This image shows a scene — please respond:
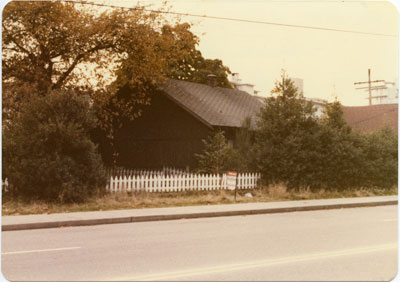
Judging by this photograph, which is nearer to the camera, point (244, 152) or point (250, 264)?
point (250, 264)

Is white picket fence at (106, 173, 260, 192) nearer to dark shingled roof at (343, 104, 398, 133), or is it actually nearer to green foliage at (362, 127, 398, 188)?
green foliage at (362, 127, 398, 188)

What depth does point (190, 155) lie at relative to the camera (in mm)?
25125

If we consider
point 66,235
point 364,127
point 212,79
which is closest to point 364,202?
point 66,235

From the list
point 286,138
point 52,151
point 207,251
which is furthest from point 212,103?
point 207,251

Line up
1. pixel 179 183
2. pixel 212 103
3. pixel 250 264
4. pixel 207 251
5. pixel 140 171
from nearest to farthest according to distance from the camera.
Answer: pixel 250 264
pixel 207 251
pixel 179 183
pixel 140 171
pixel 212 103

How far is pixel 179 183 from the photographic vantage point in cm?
1906

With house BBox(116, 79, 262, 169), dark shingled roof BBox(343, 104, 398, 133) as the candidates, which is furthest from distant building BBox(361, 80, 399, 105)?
house BBox(116, 79, 262, 169)

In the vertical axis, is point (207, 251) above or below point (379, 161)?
below

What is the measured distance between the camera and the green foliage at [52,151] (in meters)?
14.6

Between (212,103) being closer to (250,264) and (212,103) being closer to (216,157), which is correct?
(216,157)

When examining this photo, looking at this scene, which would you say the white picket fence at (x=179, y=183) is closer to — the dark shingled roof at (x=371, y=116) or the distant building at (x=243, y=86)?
the dark shingled roof at (x=371, y=116)

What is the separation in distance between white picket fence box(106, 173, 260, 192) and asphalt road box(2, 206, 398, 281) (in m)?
5.69

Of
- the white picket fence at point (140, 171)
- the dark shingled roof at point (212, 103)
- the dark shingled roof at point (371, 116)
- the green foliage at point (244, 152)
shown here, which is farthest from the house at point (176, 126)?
the dark shingled roof at point (371, 116)

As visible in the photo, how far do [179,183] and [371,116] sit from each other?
29535mm
